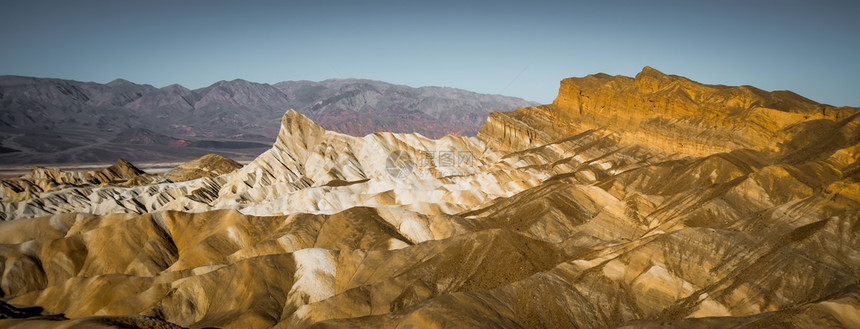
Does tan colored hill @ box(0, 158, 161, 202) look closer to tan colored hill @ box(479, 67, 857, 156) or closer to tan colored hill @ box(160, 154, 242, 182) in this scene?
tan colored hill @ box(160, 154, 242, 182)

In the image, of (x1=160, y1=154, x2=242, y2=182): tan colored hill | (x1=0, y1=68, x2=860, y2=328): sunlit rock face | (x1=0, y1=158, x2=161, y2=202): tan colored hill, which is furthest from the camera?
(x1=160, y1=154, x2=242, y2=182): tan colored hill

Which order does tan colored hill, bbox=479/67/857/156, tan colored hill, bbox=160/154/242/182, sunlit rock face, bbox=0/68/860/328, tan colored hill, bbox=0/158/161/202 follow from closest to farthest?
1. sunlit rock face, bbox=0/68/860/328
2. tan colored hill, bbox=479/67/857/156
3. tan colored hill, bbox=0/158/161/202
4. tan colored hill, bbox=160/154/242/182

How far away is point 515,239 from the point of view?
4462 cm

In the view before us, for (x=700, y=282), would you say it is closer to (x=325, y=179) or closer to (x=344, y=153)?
(x=325, y=179)

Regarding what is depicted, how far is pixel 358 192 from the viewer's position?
260 feet

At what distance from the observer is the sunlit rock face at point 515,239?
34312mm

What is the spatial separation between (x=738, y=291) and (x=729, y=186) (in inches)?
954

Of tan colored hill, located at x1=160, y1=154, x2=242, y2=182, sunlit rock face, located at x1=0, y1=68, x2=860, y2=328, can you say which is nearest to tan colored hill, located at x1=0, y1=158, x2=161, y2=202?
sunlit rock face, located at x1=0, y1=68, x2=860, y2=328

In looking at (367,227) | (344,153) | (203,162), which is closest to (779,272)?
(367,227)

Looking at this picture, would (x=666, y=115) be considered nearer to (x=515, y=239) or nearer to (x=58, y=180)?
(x=515, y=239)

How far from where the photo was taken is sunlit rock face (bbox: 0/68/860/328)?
34312 millimetres

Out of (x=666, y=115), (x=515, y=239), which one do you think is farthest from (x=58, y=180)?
(x=666, y=115)

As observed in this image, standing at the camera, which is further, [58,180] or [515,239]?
[58,180]

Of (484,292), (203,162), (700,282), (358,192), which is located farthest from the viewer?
(203,162)
